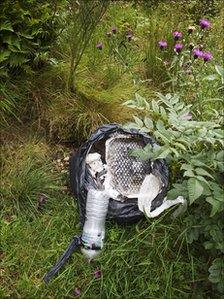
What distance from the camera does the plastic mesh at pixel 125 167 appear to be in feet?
9.93

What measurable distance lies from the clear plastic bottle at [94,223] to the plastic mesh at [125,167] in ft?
0.73

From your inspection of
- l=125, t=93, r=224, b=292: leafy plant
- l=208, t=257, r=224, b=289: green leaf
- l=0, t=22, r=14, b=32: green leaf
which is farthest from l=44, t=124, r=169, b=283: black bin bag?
l=0, t=22, r=14, b=32: green leaf

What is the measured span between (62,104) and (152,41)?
1143mm

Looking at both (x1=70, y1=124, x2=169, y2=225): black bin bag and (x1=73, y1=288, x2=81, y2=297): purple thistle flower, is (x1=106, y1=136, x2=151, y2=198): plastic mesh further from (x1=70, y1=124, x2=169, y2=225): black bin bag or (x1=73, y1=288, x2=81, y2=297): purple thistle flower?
(x1=73, y1=288, x2=81, y2=297): purple thistle flower

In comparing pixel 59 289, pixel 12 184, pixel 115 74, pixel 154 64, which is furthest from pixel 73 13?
pixel 59 289

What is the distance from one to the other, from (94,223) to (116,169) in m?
0.44

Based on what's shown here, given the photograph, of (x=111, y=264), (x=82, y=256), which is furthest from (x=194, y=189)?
(x=82, y=256)

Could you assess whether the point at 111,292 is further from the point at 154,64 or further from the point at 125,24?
the point at 125,24

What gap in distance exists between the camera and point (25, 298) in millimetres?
2562

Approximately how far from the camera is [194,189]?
2121 millimetres

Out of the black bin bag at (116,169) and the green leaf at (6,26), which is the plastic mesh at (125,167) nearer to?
the black bin bag at (116,169)

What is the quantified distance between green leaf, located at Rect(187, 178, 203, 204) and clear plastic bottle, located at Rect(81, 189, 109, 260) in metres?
0.78

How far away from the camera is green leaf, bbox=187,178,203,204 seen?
210 cm

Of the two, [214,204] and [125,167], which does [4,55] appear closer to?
[125,167]
